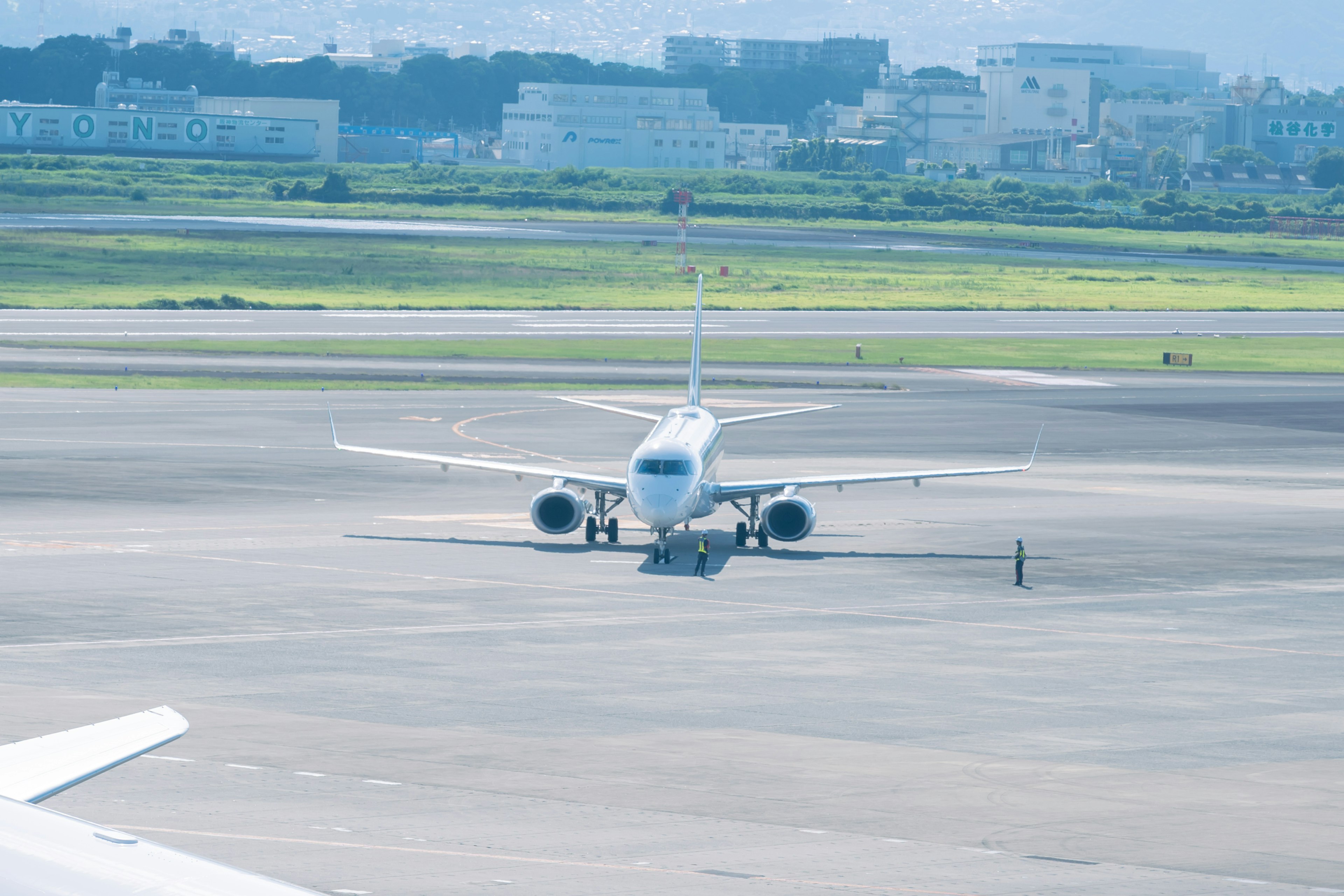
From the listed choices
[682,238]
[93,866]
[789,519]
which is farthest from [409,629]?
[682,238]

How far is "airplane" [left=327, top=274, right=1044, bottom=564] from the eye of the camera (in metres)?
48.4

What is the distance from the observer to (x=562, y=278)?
15812cm

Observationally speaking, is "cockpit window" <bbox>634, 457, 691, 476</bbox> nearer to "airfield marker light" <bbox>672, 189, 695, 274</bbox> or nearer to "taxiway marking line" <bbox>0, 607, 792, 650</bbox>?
"taxiway marking line" <bbox>0, 607, 792, 650</bbox>

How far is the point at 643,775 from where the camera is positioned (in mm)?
26594

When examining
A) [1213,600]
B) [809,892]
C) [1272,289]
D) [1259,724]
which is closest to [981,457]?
[1213,600]

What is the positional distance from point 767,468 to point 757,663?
32357 mm

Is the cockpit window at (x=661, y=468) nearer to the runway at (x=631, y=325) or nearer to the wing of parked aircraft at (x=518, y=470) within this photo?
the wing of parked aircraft at (x=518, y=470)

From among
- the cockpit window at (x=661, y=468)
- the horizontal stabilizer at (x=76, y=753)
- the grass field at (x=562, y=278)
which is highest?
the horizontal stabilizer at (x=76, y=753)

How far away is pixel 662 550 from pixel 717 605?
6.33 meters

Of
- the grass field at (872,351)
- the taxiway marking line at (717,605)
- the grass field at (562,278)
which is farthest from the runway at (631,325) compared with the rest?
the taxiway marking line at (717,605)

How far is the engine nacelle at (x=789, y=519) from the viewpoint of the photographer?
5128 centimetres

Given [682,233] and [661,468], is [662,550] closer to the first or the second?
[661,468]

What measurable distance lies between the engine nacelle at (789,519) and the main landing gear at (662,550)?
11.2 feet

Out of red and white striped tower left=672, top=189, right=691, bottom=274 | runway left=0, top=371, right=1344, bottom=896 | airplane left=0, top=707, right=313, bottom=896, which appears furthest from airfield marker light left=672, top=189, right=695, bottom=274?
airplane left=0, top=707, right=313, bottom=896
